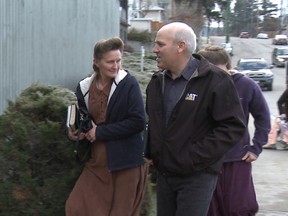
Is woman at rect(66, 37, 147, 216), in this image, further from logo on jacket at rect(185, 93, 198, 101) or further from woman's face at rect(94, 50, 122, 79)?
logo on jacket at rect(185, 93, 198, 101)

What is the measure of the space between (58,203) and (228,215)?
129 centimetres

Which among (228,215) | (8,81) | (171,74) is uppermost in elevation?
(171,74)

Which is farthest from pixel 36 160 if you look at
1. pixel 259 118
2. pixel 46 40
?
pixel 46 40

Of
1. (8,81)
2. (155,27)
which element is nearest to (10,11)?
(8,81)

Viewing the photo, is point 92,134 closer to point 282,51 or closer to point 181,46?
point 181,46

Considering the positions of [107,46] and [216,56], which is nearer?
[107,46]

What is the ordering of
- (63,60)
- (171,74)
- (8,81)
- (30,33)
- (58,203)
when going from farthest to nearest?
(63,60)
(30,33)
(8,81)
(58,203)
(171,74)

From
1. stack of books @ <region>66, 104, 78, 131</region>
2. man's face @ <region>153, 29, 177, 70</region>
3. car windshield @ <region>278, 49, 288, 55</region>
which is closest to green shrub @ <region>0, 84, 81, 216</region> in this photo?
stack of books @ <region>66, 104, 78, 131</region>

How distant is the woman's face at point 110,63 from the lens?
11.7 ft

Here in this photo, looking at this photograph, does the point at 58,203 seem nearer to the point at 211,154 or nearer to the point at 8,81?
the point at 211,154

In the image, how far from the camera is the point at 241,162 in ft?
13.4

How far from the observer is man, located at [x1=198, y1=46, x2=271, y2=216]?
4043 millimetres

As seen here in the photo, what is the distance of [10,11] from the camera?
794cm

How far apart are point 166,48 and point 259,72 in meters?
25.6
